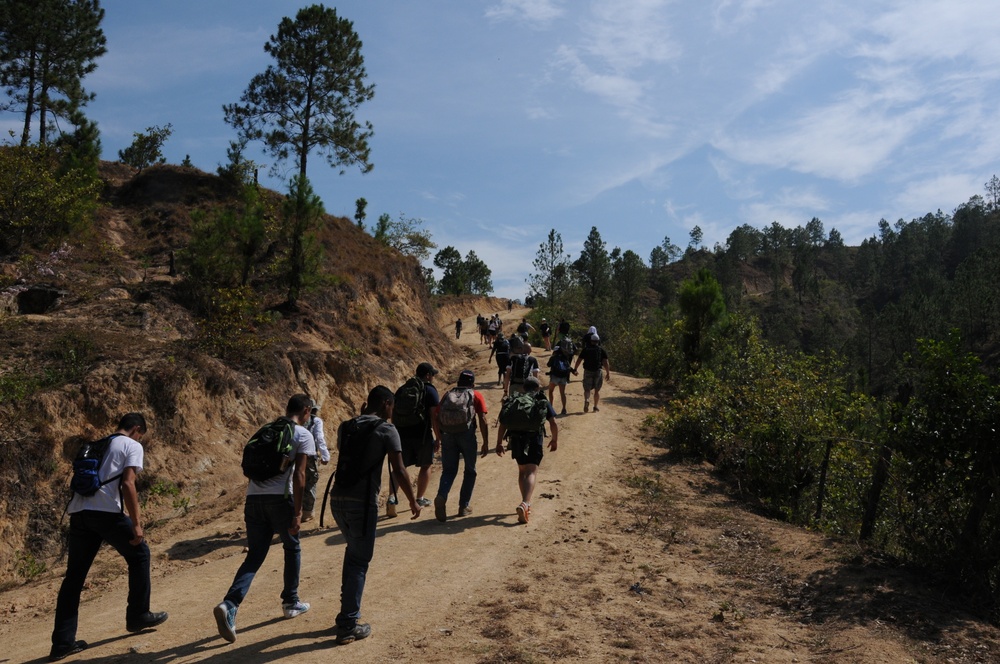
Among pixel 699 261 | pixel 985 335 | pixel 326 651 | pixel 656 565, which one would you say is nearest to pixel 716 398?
pixel 656 565

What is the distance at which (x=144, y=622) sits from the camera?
5.93m

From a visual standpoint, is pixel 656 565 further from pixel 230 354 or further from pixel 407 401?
pixel 230 354

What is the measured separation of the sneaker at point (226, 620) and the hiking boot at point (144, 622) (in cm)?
95

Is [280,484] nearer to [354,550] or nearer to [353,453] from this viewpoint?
[353,453]

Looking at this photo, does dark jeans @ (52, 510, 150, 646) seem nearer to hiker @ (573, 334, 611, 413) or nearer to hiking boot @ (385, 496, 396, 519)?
hiking boot @ (385, 496, 396, 519)

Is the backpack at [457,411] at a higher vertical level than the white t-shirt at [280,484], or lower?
higher

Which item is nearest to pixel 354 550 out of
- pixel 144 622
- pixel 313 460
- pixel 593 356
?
pixel 144 622

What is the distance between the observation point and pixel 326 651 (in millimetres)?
5328

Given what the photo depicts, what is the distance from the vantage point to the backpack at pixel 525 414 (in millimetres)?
8812

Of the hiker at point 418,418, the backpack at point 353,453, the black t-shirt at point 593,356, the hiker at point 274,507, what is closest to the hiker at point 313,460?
the hiker at point 418,418

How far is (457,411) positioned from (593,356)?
736 cm

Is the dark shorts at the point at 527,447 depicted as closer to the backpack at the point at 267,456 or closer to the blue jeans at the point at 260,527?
the blue jeans at the point at 260,527

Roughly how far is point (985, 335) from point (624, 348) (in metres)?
57.7

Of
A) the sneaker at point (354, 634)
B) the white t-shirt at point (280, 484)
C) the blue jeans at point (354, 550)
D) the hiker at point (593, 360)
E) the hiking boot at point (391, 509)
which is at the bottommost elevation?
the sneaker at point (354, 634)
